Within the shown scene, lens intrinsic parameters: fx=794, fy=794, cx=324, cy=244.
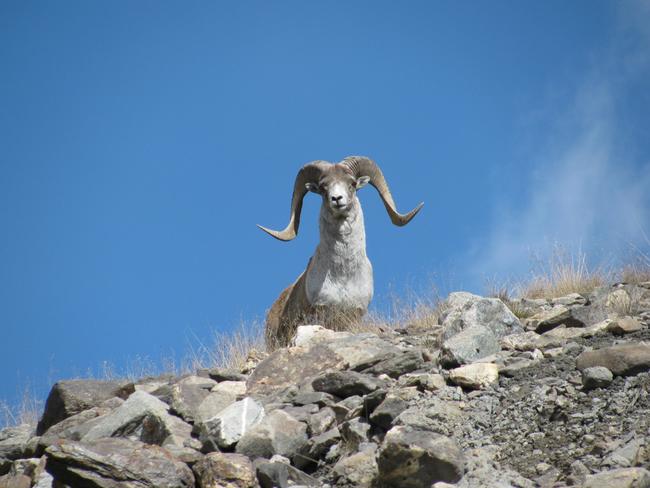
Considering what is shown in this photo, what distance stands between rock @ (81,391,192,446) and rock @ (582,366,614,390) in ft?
11.2

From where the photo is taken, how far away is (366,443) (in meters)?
6.12

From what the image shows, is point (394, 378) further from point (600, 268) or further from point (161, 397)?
point (600, 268)

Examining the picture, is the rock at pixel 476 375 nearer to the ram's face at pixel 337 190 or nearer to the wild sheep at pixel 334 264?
the wild sheep at pixel 334 264

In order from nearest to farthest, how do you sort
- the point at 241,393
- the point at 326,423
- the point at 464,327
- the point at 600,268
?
the point at 326,423 < the point at 241,393 < the point at 464,327 < the point at 600,268

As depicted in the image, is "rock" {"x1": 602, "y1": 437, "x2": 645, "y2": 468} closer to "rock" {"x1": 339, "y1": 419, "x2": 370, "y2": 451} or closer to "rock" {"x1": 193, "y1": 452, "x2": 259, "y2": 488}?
"rock" {"x1": 339, "y1": 419, "x2": 370, "y2": 451}

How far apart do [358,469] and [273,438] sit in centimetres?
87

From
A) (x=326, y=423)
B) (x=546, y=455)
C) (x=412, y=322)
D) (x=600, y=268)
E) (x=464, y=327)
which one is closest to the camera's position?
(x=546, y=455)

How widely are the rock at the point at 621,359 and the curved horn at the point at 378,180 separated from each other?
6978 millimetres

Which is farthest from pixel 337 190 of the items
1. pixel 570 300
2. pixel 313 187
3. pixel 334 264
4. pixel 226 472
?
pixel 226 472

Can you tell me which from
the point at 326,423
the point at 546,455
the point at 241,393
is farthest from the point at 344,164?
the point at 546,455

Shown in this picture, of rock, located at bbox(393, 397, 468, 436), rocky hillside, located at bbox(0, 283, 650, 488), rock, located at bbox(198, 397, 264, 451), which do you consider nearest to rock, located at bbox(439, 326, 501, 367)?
rocky hillside, located at bbox(0, 283, 650, 488)

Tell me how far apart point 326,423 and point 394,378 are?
1.28 metres

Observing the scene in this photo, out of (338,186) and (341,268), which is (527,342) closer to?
(341,268)

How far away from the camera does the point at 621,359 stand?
6.57 m
